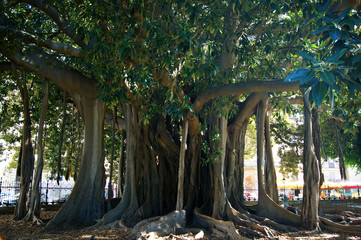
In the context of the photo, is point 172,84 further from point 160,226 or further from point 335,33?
point 335,33

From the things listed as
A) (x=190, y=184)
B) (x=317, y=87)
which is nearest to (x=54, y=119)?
(x=190, y=184)

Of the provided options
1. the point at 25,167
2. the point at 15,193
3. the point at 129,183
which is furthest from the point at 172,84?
the point at 15,193

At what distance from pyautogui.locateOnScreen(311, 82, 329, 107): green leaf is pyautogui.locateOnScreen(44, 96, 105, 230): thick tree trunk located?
22.7 feet

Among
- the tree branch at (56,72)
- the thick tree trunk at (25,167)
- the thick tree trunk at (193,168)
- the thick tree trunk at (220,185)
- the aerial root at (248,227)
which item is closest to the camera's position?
the aerial root at (248,227)

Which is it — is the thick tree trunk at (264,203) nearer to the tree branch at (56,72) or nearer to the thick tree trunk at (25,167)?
the tree branch at (56,72)

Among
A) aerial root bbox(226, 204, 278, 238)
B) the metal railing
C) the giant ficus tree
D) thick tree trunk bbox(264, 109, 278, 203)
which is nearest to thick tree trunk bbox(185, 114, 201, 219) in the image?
the giant ficus tree

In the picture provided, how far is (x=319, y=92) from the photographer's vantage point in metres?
2.29

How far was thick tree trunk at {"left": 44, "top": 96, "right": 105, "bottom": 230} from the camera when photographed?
7988 millimetres

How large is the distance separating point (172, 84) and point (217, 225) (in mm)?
2752

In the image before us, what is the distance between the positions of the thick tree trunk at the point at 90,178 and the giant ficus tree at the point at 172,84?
3 centimetres

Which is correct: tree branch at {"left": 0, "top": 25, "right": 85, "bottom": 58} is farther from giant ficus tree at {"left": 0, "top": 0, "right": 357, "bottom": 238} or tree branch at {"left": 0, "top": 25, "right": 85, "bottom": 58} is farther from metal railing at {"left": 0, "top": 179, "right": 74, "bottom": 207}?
metal railing at {"left": 0, "top": 179, "right": 74, "bottom": 207}

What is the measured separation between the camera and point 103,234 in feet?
20.3

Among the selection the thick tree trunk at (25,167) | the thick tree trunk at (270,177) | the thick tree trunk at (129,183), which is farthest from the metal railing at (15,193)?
the thick tree trunk at (270,177)

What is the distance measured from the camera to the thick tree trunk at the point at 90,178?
7988mm
